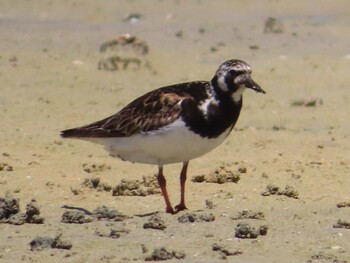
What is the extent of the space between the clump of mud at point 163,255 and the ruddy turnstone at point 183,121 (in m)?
1.39

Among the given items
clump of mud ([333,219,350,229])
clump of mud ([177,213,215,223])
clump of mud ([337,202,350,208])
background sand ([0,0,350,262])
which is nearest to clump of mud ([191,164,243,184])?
background sand ([0,0,350,262])

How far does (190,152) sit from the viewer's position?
8711 millimetres

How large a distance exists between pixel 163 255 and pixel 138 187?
213 cm

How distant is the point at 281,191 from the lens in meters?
9.35

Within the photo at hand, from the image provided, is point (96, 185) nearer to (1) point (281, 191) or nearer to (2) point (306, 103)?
(1) point (281, 191)

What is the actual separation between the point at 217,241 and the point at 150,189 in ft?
5.89

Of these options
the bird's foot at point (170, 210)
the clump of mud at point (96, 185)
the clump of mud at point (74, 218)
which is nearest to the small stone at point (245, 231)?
the bird's foot at point (170, 210)

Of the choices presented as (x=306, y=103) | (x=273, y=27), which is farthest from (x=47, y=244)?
(x=273, y=27)

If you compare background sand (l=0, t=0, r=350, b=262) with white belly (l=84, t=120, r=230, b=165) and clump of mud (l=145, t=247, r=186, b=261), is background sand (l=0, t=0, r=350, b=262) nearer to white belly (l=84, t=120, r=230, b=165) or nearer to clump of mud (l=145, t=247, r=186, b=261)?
clump of mud (l=145, t=247, r=186, b=261)

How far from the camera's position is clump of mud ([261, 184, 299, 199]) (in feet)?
30.4

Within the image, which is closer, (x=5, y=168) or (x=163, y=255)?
(x=163, y=255)

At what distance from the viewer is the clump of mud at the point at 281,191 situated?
30.4 feet

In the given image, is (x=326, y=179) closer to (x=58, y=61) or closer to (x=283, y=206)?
(x=283, y=206)

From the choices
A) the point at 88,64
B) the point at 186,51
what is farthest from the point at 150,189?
the point at 186,51
